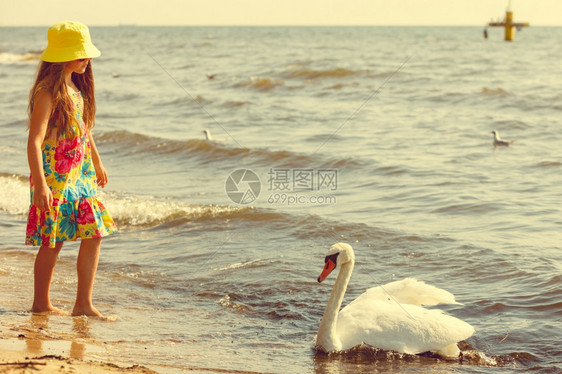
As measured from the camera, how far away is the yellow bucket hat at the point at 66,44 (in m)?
4.41

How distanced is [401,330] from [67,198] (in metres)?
2.34

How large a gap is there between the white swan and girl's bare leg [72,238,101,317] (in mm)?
1562

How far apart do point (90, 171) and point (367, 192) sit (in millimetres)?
5521

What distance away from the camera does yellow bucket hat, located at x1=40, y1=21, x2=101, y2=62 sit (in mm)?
4406

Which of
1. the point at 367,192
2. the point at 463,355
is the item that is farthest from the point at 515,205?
the point at 463,355

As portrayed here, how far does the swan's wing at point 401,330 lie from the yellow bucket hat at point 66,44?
2464 millimetres

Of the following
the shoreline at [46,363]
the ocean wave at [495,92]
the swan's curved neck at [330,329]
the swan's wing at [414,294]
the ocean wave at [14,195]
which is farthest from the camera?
the ocean wave at [495,92]

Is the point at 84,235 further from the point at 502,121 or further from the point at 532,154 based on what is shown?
the point at 502,121

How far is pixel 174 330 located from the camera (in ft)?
16.0

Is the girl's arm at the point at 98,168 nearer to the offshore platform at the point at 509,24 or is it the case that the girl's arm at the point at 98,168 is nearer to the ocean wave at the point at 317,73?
the ocean wave at the point at 317,73

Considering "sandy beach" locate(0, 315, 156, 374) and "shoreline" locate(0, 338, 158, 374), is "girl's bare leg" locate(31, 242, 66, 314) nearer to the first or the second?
"sandy beach" locate(0, 315, 156, 374)

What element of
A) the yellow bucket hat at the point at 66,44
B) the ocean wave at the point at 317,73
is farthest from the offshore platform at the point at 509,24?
the yellow bucket hat at the point at 66,44
